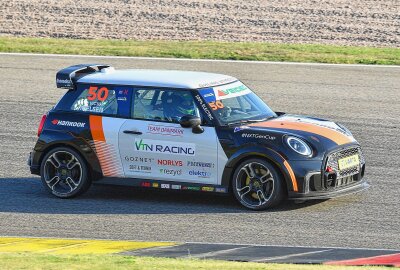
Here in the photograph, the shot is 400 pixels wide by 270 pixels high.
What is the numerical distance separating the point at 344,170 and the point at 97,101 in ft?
10.1

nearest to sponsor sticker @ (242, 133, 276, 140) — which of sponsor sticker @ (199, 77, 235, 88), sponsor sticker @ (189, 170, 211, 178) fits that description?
sponsor sticker @ (189, 170, 211, 178)

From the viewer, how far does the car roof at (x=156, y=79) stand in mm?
12867

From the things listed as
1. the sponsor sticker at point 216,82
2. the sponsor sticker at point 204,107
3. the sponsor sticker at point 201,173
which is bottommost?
the sponsor sticker at point 201,173

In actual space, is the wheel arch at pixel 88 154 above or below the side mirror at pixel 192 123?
below

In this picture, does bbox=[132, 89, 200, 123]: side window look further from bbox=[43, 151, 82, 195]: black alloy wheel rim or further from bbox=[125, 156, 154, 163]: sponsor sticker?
bbox=[43, 151, 82, 195]: black alloy wheel rim

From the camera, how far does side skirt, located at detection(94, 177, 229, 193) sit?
41.3ft

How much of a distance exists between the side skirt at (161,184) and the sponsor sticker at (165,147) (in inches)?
14.3

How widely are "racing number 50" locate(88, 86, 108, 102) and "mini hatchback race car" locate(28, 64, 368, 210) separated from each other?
0.04 ft

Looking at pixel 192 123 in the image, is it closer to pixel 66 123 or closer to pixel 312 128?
pixel 312 128

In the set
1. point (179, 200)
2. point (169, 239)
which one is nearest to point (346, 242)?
point (169, 239)

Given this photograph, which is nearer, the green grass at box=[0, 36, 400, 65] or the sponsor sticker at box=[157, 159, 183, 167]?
the sponsor sticker at box=[157, 159, 183, 167]

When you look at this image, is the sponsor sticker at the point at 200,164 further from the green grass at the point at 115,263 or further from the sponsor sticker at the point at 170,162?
the green grass at the point at 115,263

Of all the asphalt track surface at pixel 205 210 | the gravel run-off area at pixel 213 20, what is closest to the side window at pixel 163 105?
the asphalt track surface at pixel 205 210

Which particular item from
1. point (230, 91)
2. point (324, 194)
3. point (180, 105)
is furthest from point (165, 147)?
point (324, 194)
